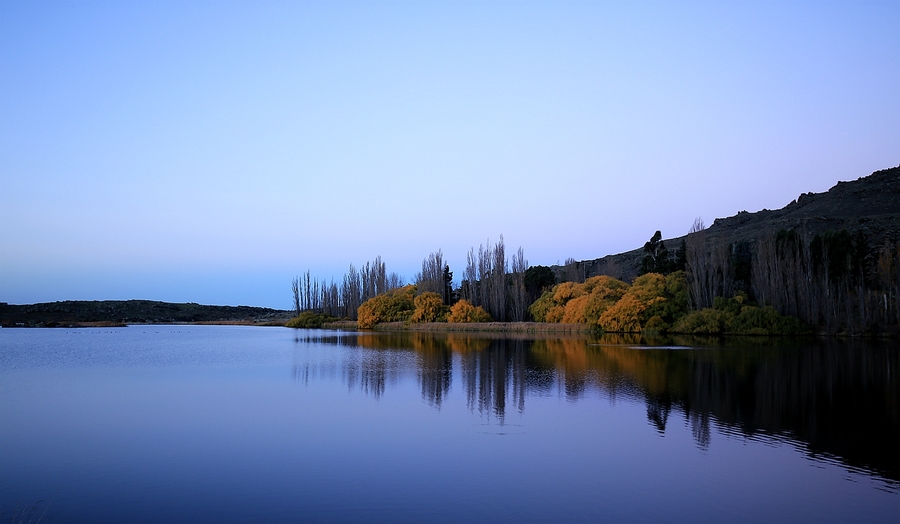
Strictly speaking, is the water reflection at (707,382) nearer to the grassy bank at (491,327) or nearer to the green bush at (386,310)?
the grassy bank at (491,327)

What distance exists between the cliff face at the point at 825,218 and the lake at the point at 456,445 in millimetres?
43233

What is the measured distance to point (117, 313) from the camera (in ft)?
321

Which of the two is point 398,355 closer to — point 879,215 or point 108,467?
point 108,467

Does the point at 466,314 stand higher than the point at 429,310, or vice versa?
the point at 429,310

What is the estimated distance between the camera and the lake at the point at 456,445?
7.48m

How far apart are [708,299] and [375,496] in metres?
42.3

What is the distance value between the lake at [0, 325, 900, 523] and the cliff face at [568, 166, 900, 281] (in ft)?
142

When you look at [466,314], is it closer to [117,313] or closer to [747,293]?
[747,293]

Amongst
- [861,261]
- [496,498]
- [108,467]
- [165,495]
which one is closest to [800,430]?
[496,498]

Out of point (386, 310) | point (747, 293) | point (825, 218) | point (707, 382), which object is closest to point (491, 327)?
point (386, 310)

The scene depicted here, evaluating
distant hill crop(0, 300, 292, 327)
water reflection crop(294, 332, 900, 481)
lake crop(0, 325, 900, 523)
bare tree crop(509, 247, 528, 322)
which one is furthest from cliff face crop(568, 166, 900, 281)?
distant hill crop(0, 300, 292, 327)

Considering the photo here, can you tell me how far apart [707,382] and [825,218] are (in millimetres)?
62356

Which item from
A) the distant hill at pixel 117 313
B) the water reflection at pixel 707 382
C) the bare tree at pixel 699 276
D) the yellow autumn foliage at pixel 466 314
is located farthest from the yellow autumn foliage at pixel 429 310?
the distant hill at pixel 117 313

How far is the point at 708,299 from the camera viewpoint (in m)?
45.5
